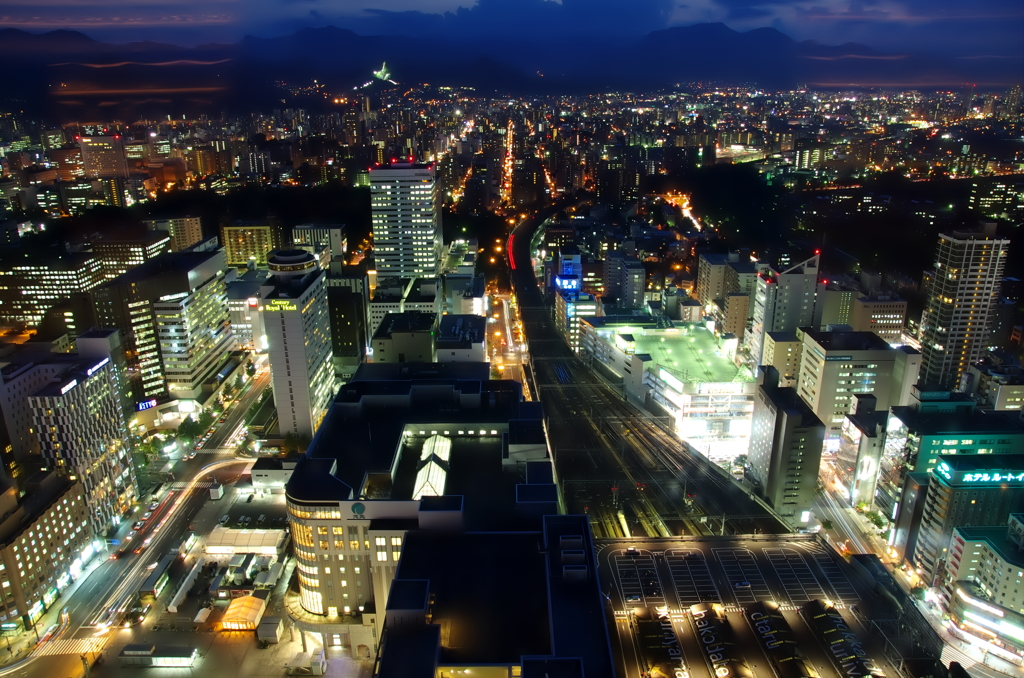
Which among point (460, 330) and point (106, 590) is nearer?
point (106, 590)

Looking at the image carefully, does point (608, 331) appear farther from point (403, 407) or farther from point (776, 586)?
point (776, 586)

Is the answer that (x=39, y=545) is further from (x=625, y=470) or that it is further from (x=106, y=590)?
(x=625, y=470)

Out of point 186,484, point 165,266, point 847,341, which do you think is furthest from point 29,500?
point 847,341

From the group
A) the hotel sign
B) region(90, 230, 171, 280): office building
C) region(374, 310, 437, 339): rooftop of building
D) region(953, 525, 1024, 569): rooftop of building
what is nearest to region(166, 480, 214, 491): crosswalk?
the hotel sign

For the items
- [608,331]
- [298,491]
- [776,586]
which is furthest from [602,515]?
[608,331]

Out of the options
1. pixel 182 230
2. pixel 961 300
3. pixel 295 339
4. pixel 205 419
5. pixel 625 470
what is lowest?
pixel 625 470

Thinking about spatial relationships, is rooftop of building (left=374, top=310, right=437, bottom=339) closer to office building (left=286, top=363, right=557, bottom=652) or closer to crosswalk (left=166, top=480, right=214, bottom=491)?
office building (left=286, top=363, right=557, bottom=652)

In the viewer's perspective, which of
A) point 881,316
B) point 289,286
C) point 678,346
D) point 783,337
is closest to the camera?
point 289,286
